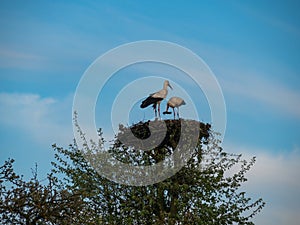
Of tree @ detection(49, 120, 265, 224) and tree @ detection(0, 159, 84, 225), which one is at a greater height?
tree @ detection(49, 120, 265, 224)

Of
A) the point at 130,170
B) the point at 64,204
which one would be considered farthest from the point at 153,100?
the point at 64,204

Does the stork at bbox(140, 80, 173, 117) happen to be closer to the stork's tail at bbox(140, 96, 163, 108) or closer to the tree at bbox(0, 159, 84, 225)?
the stork's tail at bbox(140, 96, 163, 108)

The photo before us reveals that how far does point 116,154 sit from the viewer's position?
20.5m

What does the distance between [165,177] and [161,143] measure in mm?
1206

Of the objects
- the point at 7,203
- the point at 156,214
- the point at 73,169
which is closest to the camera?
the point at 7,203

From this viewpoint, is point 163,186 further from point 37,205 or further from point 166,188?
point 37,205

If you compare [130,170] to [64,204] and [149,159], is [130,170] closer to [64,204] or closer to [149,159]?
[149,159]

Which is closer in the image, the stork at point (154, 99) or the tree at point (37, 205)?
the tree at point (37, 205)

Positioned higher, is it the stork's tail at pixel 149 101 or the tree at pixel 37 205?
the stork's tail at pixel 149 101

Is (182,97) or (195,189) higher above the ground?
(182,97)

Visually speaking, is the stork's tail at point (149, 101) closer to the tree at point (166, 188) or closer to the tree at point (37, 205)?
the tree at point (166, 188)

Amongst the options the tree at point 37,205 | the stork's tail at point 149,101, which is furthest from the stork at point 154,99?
the tree at point 37,205

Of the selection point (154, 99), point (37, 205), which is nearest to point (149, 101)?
point (154, 99)

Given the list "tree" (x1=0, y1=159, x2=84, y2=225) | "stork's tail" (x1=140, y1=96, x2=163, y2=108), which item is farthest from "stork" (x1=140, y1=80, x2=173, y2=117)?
"tree" (x1=0, y1=159, x2=84, y2=225)
